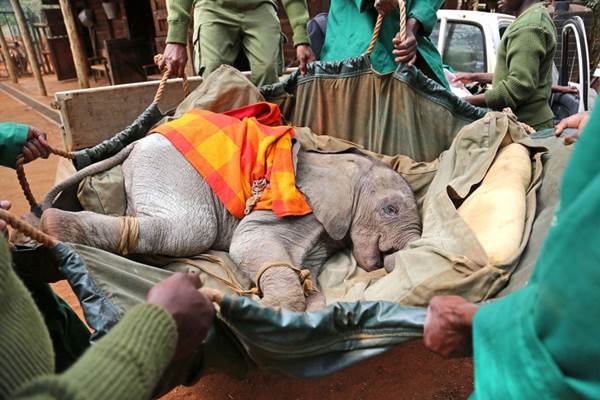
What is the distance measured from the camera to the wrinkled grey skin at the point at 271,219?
213 centimetres

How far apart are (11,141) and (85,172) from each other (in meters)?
0.38

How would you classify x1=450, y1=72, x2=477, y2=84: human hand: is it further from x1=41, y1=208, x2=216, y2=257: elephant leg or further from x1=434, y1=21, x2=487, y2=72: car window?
x1=41, y1=208, x2=216, y2=257: elephant leg

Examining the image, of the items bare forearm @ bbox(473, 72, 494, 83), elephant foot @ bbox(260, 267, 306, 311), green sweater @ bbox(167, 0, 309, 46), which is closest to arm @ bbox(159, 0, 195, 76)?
green sweater @ bbox(167, 0, 309, 46)

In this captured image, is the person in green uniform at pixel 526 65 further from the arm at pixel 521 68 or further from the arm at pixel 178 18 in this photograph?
the arm at pixel 178 18

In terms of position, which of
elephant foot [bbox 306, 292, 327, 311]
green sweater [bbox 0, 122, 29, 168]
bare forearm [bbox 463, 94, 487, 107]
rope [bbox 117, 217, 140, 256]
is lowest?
elephant foot [bbox 306, 292, 327, 311]

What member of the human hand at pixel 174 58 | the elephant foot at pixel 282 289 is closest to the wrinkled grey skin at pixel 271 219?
the elephant foot at pixel 282 289

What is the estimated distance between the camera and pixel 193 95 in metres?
2.96

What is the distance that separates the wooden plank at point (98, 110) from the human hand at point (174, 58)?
0.63 m

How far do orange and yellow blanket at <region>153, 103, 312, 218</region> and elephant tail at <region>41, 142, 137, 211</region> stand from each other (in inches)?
10.3

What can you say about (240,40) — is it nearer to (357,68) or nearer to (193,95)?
(193,95)

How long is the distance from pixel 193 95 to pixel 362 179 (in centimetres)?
127

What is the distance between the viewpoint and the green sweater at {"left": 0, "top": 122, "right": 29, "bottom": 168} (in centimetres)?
204

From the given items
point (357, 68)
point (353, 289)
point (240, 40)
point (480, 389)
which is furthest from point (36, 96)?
A: point (480, 389)

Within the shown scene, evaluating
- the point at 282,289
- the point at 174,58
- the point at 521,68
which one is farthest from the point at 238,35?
the point at 282,289
